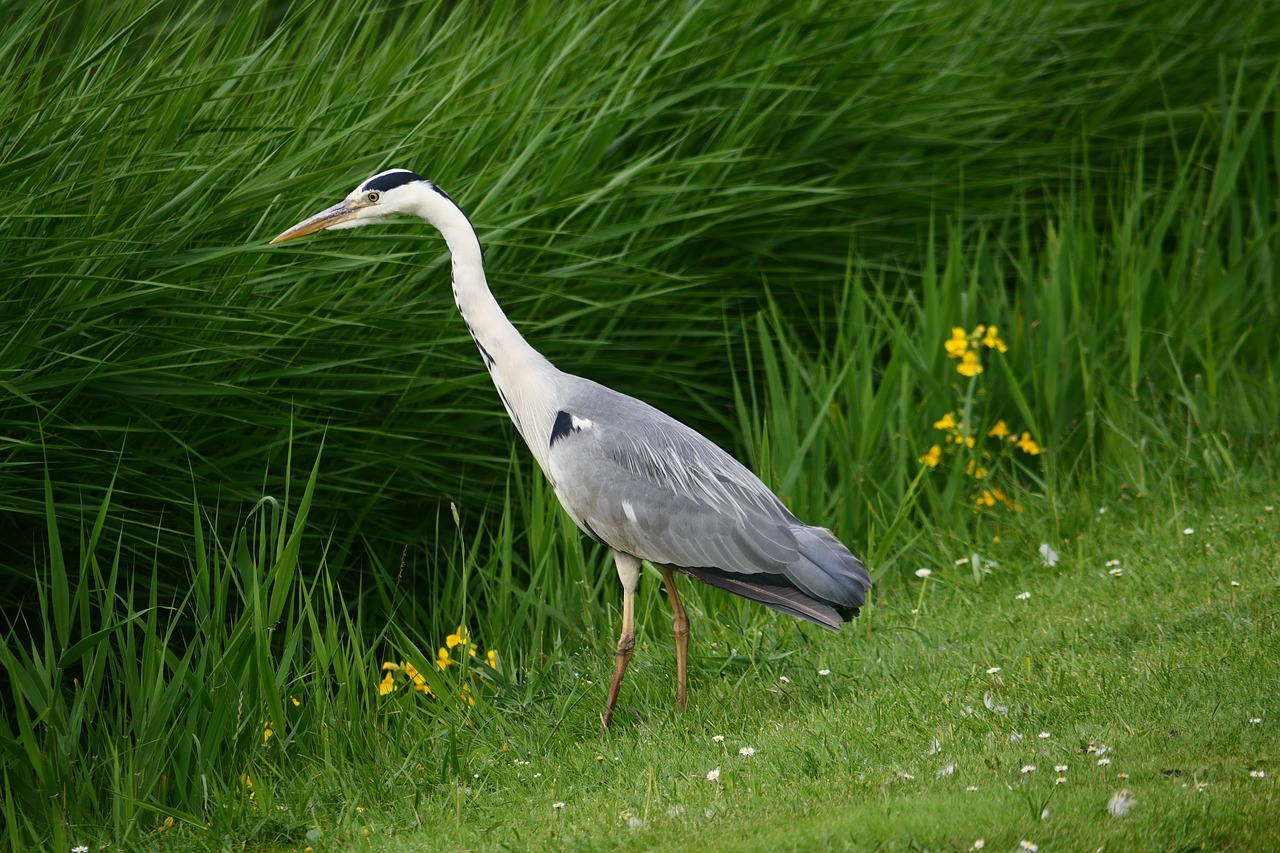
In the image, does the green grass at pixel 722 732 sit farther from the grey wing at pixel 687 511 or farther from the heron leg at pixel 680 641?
the grey wing at pixel 687 511

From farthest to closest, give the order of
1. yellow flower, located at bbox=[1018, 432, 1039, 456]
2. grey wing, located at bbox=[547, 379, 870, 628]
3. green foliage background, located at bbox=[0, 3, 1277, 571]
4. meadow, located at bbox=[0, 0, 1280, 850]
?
yellow flower, located at bbox=[1018, 432, 1039, 456], green foliage background, located at bbox=[0, 3, 1277, 571], grey wing, located at bbox=[547, 379, 870, 628], meadow, located at bbox=[0, 0, 1280, 850]

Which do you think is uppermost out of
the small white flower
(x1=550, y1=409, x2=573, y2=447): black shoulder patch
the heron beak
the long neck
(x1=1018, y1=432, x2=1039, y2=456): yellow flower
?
the heron beak

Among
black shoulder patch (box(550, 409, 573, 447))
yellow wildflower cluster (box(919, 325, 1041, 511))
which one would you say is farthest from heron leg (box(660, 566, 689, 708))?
yellow wildflower cluster (box(919, 325, 1041, 511))

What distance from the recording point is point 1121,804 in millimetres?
3338

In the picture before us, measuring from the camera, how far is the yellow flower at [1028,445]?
6211 millimetres

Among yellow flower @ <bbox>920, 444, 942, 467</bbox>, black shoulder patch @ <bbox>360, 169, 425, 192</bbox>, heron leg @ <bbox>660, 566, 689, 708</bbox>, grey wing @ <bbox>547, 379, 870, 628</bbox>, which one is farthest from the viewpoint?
→ yellow flower @ <bbox>920, 444, 942, 467</bbox>

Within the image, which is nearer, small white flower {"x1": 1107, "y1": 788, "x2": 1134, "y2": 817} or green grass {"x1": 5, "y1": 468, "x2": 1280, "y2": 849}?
small white flower {"x1": 1107, "y1": 788, "x2": 1134, "y2": 817}

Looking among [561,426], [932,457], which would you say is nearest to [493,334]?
[561,426]

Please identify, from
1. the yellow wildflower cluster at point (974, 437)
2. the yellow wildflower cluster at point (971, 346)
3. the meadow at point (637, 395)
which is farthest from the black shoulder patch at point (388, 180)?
the yellow wildflower cluster at point (971, 346)

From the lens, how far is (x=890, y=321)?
706cm

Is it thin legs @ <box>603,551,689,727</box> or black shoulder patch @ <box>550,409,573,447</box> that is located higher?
black shoulder patch @ <box>550,409,573,447</box>

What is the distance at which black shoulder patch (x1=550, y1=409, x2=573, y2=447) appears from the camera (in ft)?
15.5

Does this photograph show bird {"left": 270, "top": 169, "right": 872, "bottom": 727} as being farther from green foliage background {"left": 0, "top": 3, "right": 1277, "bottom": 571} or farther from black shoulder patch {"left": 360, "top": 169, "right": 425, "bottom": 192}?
green foliage background {"left": 0, "top": 3, "right": 1277, "bottom": 571}

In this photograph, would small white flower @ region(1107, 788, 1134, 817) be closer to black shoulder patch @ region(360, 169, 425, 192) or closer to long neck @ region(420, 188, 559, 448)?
long neck @ region(420, 188, 559, 448)
